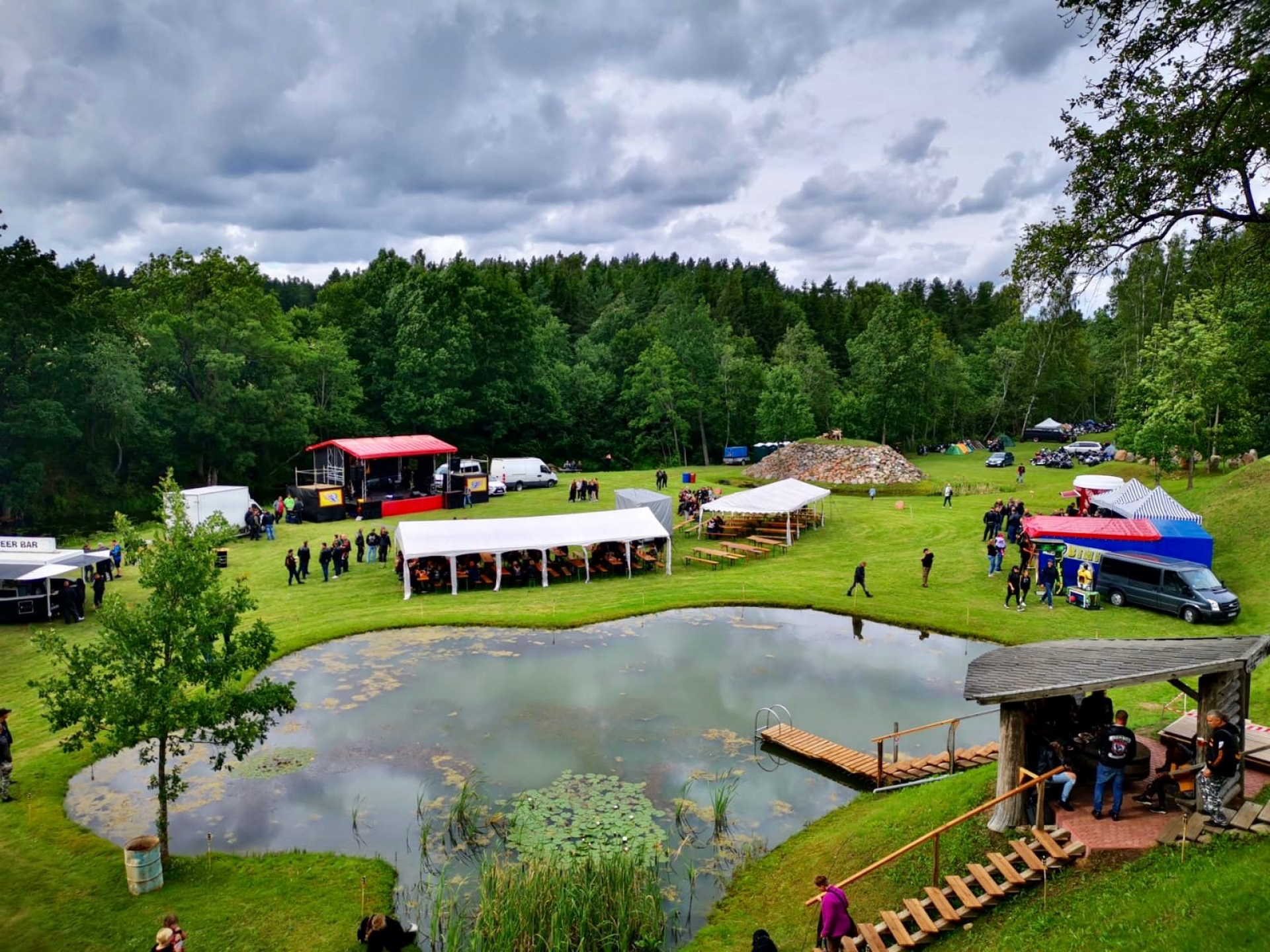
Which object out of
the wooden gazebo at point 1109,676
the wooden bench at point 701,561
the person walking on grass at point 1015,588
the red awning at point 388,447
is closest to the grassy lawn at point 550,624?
the person walking on grass at point 1015,588

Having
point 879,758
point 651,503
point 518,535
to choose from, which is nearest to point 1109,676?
point 879,758

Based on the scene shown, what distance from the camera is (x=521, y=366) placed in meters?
64.9

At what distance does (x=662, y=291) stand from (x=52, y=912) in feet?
279

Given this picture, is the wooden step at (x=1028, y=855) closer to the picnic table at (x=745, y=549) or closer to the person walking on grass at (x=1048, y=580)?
the person walking on grass at (x=1048, y=580)

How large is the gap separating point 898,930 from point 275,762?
36.6 ft

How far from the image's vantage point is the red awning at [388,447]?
3981cm

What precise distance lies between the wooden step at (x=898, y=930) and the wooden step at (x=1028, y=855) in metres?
1.56

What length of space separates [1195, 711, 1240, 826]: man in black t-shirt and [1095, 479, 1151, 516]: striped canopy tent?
2102cm

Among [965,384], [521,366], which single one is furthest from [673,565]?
→ [965,384]

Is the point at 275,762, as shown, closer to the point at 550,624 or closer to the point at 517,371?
the point at 550,624

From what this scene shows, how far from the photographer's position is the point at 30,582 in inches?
919

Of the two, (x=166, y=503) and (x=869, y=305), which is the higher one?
(x=869, y=305)

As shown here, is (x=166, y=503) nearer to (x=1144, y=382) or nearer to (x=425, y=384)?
(x=1144, y=382)

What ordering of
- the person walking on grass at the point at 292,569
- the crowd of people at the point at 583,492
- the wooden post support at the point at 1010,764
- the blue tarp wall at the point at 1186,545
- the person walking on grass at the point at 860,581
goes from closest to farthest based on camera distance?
the wooden post support at the point at 1010,764 → the blue tarp wall at the point at 1186,545 → the person walking on grass at the point at 860,581 → the person walking on grass at the point at 292,569 → the crowd of people at the point at 583,492
